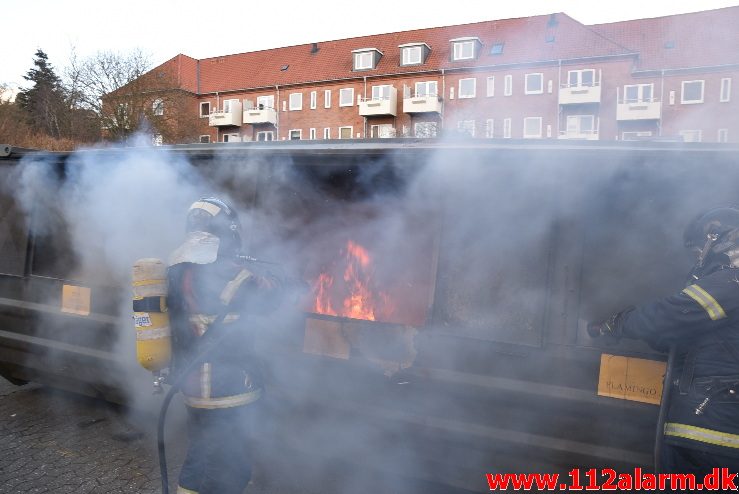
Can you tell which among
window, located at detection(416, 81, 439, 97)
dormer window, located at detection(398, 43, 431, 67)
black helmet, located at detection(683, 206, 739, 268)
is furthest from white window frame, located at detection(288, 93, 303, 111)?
black helmet, located at detection(683, 206, 739, 268)

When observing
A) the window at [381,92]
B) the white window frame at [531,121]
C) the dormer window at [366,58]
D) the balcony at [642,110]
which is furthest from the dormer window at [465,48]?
the balcony at [642,110]

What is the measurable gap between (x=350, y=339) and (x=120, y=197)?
2416mm

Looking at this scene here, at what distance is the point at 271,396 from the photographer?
11.2ft

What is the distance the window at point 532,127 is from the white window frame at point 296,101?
53.7 feet

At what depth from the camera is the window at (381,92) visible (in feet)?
110

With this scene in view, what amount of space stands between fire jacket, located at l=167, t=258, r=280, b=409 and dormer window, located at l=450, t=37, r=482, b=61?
29.3 meters

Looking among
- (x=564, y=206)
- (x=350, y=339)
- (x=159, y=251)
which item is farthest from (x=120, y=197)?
(x=564, y=206)

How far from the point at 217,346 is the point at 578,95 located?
29.2 m

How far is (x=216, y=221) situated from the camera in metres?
2.88

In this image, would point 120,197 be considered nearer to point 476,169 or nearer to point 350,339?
point 350,339

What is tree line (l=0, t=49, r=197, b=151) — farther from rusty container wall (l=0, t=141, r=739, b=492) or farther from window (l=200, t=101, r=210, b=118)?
rusty container wall (l=0, t=141, r=739, b=492)

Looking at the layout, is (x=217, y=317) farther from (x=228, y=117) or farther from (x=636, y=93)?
(x=228, y=117)

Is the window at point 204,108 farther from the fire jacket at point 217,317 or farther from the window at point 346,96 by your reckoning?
the fire jacket at point 217,317

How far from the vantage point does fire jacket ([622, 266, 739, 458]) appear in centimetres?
222
